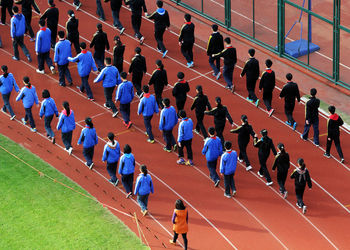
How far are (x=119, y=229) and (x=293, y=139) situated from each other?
23.1ft

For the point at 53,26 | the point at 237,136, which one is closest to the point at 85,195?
the point at 237,136

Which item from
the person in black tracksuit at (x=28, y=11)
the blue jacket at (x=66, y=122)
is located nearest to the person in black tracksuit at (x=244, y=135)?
the blue jacket at (x=66, y=122)

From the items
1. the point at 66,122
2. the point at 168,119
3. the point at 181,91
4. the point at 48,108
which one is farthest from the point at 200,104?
the point at 48,108

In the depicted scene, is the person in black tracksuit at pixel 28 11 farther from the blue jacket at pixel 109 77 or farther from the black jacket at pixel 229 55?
the black jacket at pixel 229 55

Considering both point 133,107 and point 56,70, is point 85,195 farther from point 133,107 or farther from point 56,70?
point 56,70

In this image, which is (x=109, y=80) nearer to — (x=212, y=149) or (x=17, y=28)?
(x=17, y=28)

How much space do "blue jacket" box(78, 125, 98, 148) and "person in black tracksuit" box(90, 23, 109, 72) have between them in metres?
5.01

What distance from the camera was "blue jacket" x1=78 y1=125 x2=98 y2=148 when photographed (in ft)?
89.2

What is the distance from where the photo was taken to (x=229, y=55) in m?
31.2

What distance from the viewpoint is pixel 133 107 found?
3111cm

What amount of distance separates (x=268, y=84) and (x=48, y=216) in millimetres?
8454

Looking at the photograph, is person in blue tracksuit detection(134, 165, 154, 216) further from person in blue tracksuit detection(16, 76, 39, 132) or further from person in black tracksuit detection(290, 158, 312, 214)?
person in blue tracksuit detection(16, 76, 39, 132)

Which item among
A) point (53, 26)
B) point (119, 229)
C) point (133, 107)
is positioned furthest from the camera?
point (53, 26)

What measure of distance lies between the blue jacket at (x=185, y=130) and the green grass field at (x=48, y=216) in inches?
123
